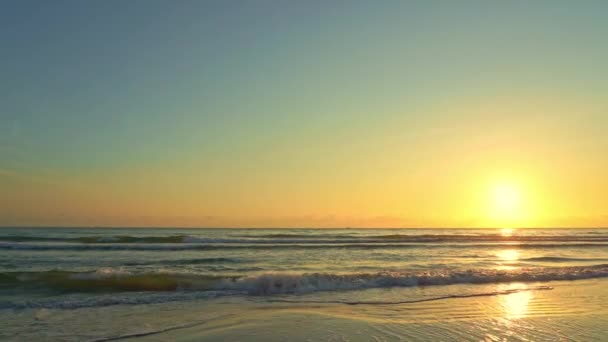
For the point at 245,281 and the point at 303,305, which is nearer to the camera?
the point at 303,305

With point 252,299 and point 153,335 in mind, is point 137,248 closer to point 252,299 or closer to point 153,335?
point 252,299

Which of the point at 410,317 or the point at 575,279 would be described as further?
the point at 575,279

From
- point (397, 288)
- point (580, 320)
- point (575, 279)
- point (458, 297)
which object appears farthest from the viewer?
point (575, 279)

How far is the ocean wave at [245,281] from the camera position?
42.8ft

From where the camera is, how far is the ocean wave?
1304cm

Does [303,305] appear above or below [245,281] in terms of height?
below

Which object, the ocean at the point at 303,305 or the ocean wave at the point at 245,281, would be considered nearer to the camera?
the ocean at the point at 303,305

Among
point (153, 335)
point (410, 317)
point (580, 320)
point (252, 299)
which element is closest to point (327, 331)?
point (410, 317)

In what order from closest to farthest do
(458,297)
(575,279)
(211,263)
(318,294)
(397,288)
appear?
(458,297) → (318,294) → (397,288) → (575,279) → (211,263)

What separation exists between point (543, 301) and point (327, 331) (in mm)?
6602

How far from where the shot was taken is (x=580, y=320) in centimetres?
859

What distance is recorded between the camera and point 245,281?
13617mm

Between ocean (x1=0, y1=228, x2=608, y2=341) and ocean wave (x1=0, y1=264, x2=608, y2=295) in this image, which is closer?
ocean (x1=0, y1=228, x2=608, y2=341)

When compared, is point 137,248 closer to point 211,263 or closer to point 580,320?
point 211,263
